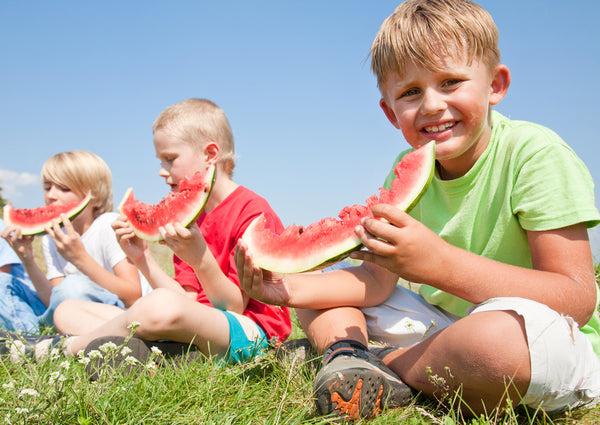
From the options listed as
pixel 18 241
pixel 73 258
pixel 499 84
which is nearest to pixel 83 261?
pixel 73 258

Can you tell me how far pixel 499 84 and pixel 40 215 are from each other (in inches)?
165

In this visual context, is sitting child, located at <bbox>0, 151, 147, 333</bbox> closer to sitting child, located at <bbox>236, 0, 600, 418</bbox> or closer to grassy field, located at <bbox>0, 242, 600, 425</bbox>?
grassy field, located at <bbox>0, 242, 600, 425</bbox>

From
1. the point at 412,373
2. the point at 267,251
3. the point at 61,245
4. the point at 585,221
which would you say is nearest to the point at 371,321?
the point at 412,373

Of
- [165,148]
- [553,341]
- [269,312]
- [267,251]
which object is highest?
[165,148]

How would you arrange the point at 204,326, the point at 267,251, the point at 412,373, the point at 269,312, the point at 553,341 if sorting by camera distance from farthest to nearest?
the point at 269,312, the point at 204,326, the point at 267,251, the point at 412,373, the point at 553,341

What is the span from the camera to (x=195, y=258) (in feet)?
10.1

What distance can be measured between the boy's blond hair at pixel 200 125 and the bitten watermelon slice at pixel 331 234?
1.72 meters

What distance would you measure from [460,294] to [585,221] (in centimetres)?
67

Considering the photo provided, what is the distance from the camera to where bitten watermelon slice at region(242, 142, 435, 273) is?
232cm

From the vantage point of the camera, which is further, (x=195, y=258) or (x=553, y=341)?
(x=195, y=258)

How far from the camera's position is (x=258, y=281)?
8.16ft

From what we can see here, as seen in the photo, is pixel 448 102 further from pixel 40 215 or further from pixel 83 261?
pixel 40 215

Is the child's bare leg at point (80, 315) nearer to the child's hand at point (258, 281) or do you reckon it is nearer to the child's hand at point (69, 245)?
Result: the child's hand at point (69, 245)

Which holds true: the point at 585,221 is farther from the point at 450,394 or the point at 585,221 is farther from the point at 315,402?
the point at 315,402
